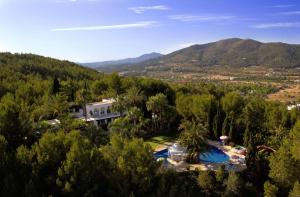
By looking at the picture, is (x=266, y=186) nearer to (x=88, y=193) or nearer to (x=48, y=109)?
(x=88, y=193)

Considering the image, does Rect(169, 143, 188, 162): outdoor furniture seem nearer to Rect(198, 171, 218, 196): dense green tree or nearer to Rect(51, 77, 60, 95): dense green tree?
Rect(198, 171, 218, 196): dense green tree

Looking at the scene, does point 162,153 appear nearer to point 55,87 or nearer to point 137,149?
point 137,149

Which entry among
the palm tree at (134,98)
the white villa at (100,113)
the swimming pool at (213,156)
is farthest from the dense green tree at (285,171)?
the white villa at (100,113)

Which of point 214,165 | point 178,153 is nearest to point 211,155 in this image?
point 214,165

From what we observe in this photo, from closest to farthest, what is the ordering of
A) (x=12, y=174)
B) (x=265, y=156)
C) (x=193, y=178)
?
1. (x=12, y=174)
2. (x=193, y=178)
3. (x=265, y=156)

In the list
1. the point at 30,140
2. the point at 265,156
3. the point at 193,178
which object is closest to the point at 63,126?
the point at 30,140
